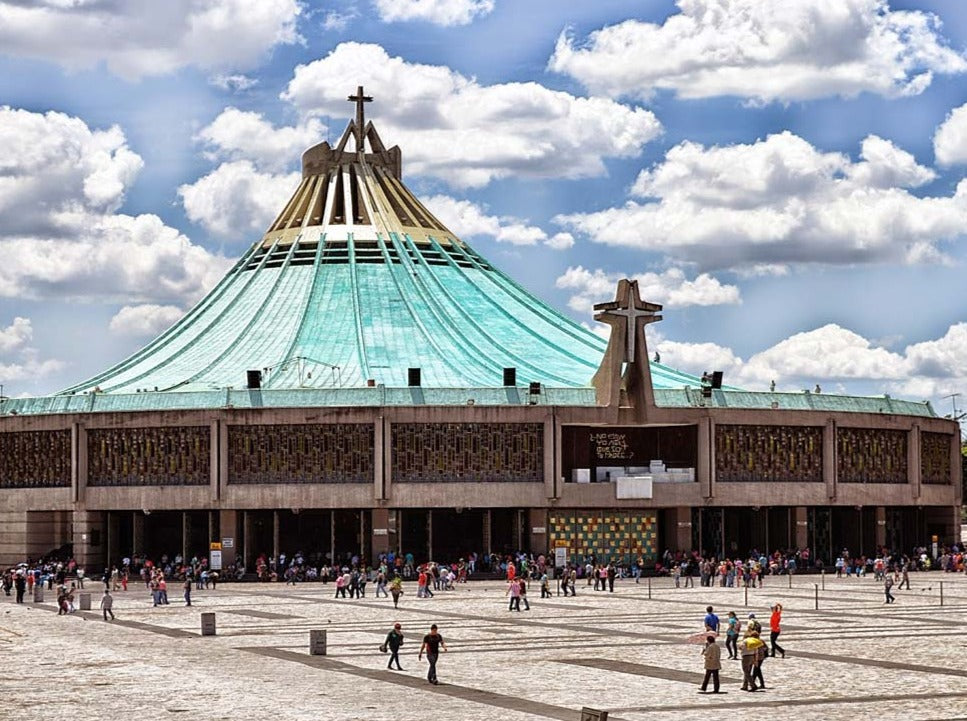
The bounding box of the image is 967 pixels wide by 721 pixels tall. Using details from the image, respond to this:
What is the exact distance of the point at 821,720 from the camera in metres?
32.6

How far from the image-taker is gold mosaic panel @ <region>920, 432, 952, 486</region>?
10125cm

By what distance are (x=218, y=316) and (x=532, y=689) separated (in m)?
72.1

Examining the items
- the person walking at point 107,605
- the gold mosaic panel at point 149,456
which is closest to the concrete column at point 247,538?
the gold mosaic panel at point 149,456

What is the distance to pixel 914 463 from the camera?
98875 mm

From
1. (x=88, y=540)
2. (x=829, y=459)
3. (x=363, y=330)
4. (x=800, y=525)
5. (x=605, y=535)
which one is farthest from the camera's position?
(x=363, y=330)

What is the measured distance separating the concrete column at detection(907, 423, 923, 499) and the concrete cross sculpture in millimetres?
16700

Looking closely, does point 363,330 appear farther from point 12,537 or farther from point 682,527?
point 682,527

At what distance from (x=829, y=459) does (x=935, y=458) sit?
37.3 feet

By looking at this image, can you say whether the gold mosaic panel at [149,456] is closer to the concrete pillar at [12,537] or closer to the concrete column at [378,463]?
the concrete pillar at [12,537]

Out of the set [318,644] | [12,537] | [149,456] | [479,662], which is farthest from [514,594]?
[12,537]

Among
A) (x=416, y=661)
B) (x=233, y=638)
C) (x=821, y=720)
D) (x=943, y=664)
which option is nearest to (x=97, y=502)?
(x=233, y=638)

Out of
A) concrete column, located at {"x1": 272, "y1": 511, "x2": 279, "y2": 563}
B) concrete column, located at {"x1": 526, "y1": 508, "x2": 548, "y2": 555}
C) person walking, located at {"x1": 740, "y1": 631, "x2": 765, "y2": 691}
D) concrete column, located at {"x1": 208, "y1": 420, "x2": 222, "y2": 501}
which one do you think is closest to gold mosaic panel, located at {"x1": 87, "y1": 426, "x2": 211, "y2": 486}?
concrete column, located at {"x1": 208, "y1": 420, "x2": 222, "y2": 501}

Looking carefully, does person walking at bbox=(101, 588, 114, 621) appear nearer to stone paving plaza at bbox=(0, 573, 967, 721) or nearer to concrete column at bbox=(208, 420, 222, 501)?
stone paving plaza at bbox=(0, 573, 967, 721)

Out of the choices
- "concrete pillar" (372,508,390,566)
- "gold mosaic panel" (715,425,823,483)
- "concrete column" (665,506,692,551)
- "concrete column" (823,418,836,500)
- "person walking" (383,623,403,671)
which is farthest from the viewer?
"concrete column" (823,418,836,500)
